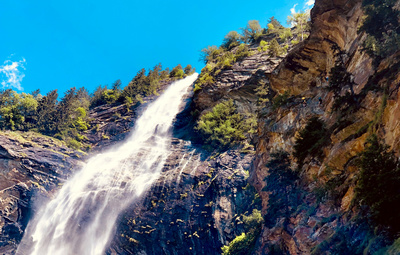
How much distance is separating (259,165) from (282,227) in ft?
23.1

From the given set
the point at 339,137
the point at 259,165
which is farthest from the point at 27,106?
the point at 339,137

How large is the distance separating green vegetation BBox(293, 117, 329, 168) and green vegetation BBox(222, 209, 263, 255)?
840 cm

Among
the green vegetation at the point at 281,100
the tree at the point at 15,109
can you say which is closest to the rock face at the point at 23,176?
the tree at the point at 15,109

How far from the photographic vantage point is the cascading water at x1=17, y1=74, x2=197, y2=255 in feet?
100.0

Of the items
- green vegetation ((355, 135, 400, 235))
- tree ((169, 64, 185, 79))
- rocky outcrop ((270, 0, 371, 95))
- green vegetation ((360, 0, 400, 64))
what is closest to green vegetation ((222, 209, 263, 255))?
rocky outcrop ((270, 0, 371, 95))

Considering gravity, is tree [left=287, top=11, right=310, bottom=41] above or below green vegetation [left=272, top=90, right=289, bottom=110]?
above

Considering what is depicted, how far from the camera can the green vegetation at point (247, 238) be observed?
75.0 ft

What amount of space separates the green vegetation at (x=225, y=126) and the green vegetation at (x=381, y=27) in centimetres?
2117

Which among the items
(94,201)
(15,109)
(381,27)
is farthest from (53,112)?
(381,27)

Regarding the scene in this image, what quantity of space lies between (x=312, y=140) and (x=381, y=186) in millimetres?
7470

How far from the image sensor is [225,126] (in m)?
38.0

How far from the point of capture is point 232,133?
3728 centimetres

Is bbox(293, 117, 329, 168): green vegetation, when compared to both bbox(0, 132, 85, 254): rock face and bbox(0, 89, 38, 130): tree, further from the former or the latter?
bbox(0, 89, 38, 130): tree

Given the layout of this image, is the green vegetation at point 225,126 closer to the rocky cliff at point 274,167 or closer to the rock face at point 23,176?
the rocky cliff at point 274,167
